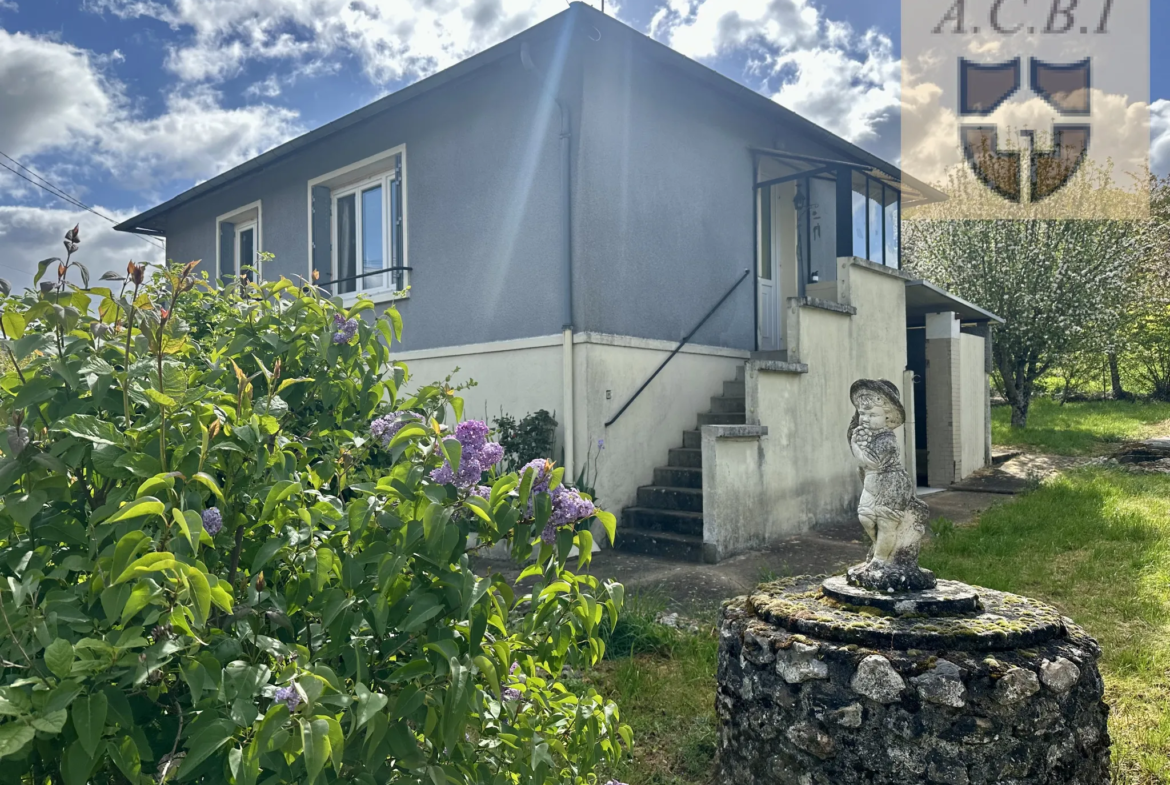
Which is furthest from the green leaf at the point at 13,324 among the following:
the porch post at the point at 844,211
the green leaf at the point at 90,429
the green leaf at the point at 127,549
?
the porch post at the point at 844,211

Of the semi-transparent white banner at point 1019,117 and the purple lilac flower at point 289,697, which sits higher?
the semi-transparent white banner at point 1019,117

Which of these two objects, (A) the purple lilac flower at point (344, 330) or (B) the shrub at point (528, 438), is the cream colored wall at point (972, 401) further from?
(A) the purple lilac flower at point (344, 330)

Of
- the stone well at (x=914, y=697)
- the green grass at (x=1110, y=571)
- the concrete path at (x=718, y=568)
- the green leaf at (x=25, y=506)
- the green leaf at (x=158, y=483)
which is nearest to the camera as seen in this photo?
the green leaf at (x=158, y=483)

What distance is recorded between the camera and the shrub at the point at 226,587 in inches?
44.1

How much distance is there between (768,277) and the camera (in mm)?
9359

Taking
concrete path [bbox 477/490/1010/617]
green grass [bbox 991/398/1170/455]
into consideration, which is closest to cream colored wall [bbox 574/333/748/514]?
concrete path [bbox 477/490/1010/617]

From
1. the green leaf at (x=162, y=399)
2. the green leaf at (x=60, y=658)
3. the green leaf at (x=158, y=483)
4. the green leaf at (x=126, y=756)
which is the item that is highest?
the green leaf at (x=162, y=399)

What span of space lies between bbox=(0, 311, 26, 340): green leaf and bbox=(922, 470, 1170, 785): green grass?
3.46m

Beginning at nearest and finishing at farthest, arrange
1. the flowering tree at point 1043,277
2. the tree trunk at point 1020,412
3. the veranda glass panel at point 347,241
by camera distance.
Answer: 1. the veranda glass panel at point 347,241
2. the flowering tree at point 1043,277
3. the tree trunk at point 1020,412

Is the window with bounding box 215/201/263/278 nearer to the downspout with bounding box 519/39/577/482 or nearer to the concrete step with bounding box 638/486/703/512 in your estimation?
the downspout with bounding box 519/39/577/482

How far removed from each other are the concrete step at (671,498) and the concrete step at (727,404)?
1.22 m

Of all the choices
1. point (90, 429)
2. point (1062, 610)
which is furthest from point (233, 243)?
point (90, 429)

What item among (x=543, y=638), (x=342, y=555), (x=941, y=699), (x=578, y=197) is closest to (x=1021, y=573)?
(x=941, y=699)

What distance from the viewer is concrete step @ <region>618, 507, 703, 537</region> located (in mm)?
6434
